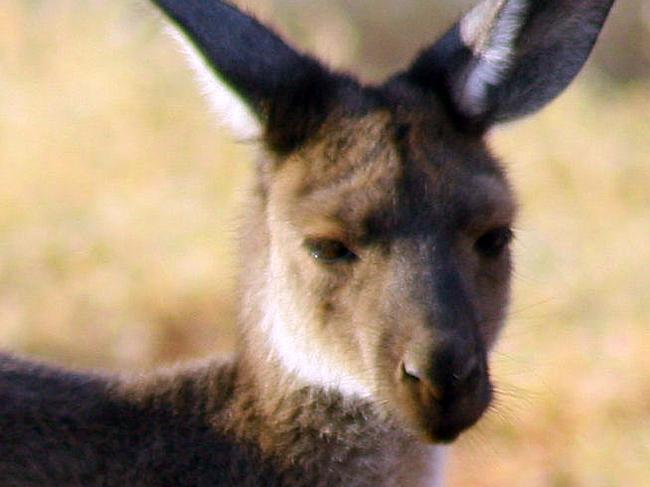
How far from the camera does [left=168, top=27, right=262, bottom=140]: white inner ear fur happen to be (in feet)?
17.5

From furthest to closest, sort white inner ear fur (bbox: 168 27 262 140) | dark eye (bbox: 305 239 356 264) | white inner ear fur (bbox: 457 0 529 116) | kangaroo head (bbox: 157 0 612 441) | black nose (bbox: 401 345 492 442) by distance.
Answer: white inner ear fur (bbox: 457 0 529 116) < white inner ear fur (bbox: 168 27 262 140) < dark eye (bbox: 305 239 356 264) < kangaroo head (bbox: 157 0 612 441) < black nose (bbox: 401 345 492 442)

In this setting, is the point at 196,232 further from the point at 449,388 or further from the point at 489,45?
the point at 449,388

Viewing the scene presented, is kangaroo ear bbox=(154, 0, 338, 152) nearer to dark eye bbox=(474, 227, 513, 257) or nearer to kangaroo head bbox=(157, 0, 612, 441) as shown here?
kangaroo head bbox=(157, 0, 612, 441)

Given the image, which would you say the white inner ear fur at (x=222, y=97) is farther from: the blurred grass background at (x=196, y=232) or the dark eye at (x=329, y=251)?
the blurred grass background at (x=196, y=232)

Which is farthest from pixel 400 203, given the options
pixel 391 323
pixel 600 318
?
pixel 600 318

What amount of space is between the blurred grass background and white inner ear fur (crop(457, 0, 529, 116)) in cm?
161

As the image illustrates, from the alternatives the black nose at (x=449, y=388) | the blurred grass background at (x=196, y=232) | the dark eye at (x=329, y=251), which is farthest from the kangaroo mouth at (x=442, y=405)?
the blurred grass background at (x=196, y=232)

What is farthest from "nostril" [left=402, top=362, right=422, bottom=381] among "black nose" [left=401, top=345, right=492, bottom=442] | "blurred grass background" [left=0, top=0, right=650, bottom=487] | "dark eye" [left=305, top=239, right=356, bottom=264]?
"blurred grass background" [left=0, top=0, right=650, bottom=487]

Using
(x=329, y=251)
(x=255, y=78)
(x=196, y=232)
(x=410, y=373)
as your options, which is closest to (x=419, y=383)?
(x=410, y=373)

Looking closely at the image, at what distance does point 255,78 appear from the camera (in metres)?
5.44

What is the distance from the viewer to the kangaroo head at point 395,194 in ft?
16.5

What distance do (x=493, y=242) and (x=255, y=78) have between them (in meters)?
0.88

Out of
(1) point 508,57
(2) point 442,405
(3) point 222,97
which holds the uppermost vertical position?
(1) point 508,57

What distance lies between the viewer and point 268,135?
5.53 metres
